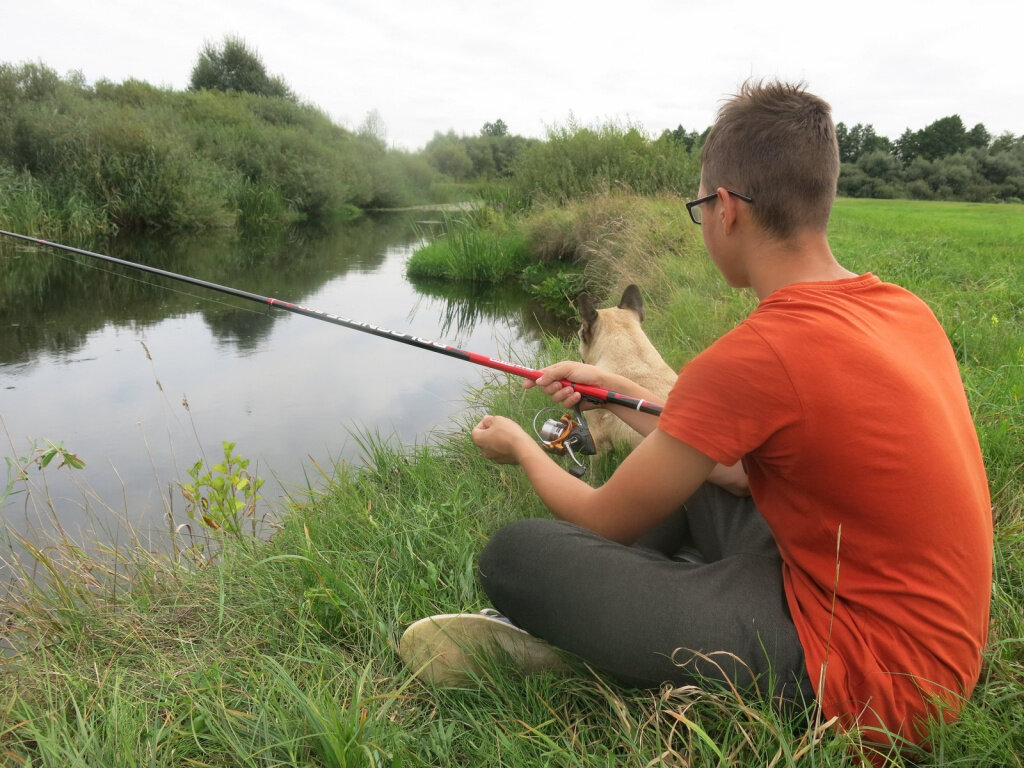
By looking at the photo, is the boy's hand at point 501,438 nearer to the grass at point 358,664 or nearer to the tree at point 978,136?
the grass at point 358,664

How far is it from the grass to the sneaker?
0.15 ft

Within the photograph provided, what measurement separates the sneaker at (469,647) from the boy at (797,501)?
0.38ft

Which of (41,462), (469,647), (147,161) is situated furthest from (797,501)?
(147,161)

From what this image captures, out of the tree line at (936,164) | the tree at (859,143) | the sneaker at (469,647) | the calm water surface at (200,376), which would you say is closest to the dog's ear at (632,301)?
the calm water surface at (200,376)

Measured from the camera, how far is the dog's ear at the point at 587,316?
374cm

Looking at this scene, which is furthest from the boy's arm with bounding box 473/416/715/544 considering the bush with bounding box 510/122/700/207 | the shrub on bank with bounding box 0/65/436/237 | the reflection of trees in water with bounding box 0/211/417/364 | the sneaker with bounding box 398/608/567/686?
the shrub on bank with bounding box 0/65/436/237

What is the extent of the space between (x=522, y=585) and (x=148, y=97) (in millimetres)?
28877

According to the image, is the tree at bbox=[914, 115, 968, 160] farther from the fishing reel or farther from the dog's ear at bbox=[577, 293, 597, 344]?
the fishing reel

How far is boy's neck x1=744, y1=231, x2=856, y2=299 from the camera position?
1.57 m

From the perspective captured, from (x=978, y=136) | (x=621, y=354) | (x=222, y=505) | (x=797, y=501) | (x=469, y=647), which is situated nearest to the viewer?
(x=797, y=501)

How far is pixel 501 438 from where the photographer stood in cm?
204

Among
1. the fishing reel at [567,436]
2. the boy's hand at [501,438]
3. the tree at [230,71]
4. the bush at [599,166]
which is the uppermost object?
the tree at [230,71]

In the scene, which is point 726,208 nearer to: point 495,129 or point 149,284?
point 149,284

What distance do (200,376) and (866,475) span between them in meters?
6.24
